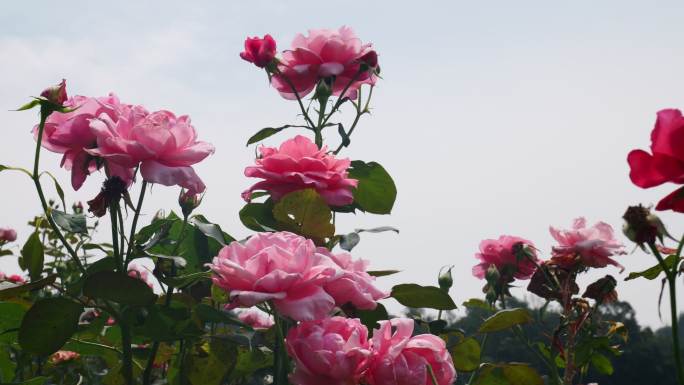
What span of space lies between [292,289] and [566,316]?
0.94 meters

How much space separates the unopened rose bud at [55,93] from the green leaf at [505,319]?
1009mm

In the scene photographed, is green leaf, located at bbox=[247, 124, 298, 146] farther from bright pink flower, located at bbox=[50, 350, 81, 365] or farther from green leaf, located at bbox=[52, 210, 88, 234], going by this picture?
bright pink flower, located at bbox=[50, 350, 81, 365]

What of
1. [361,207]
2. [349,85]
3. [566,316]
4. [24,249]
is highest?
[349,85]

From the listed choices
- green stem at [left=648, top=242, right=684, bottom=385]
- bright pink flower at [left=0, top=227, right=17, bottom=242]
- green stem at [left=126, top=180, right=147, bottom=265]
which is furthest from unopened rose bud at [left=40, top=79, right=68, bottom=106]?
bright pink flower at [left=0, top=227, right=17, bottom=242]

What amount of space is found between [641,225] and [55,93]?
114 centimetres

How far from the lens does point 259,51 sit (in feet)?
7.20

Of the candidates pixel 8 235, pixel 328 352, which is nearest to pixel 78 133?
pixel 328 352

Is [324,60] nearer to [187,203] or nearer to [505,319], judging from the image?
[187,203]

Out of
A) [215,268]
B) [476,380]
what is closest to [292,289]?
[215,268]

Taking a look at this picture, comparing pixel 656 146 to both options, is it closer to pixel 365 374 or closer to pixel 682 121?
pixel 682 121

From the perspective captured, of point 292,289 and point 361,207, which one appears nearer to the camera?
point 292,289

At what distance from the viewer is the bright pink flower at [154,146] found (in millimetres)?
1485

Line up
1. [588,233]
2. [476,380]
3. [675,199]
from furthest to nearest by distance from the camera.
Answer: [588,233]
[476,380]
[675,199]

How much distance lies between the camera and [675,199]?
1078 millimetres
